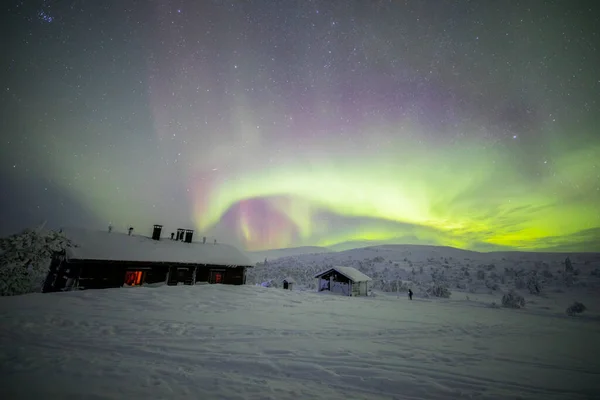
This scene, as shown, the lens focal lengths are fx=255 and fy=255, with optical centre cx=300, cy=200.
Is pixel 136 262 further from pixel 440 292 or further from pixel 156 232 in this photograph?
pixel 440 292

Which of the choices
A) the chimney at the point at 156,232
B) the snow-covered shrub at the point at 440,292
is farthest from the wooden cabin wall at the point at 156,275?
the snow-covered shrub at the point at 440,292

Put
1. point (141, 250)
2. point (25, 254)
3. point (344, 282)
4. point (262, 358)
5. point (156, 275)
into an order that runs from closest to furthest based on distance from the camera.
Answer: point (262, 358)
point (25, 254)
point (141, 250)
point (156, 275)
point (344, 282)

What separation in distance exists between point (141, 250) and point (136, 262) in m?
1.71

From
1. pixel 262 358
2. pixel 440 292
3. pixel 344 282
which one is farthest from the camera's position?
pixel 440 292

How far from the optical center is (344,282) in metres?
33.7

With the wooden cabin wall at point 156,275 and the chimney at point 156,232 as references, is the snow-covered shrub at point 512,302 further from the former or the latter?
the chimney at point 156,232

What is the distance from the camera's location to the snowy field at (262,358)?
5.62 meters

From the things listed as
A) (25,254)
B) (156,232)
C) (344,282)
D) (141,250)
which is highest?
(156,232)

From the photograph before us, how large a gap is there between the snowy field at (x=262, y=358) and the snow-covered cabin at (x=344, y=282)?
63.2ft

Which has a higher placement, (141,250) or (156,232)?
(156,232)

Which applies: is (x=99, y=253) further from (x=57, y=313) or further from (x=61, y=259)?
(x=57, y=313)

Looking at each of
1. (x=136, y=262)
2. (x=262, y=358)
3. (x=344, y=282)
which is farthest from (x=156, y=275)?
(x=344, y=282)

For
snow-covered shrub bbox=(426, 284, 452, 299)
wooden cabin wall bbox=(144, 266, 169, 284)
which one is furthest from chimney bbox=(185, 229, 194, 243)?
A: snow-covered shrub bbox=(426, 284, 452, 299)

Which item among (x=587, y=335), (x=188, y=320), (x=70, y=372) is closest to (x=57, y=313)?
(x=188, y=320)
